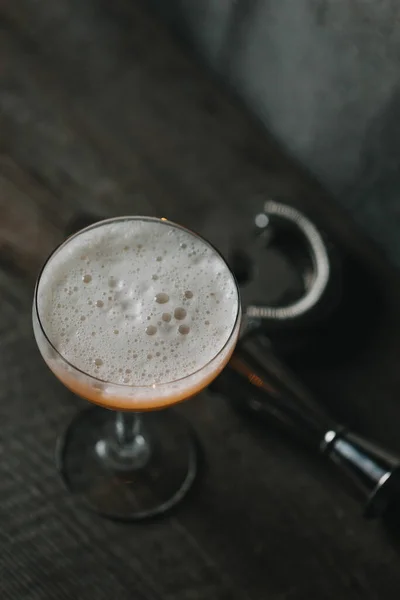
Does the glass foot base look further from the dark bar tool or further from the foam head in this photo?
the foam head

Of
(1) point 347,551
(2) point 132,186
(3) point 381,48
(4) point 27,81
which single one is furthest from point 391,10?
(1) point 347,551

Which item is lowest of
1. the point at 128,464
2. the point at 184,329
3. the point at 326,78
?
the point at 128,464

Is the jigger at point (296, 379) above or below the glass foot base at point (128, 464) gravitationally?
above

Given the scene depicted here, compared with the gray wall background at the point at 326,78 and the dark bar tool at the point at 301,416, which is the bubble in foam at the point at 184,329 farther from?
the gray wall background at the point at 326,78

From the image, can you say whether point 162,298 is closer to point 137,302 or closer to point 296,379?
point 137,302

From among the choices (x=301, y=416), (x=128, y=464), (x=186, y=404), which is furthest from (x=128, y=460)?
(x=301, y=416)

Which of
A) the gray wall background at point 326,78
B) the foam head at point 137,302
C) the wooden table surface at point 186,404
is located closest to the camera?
the foam head at point 137,302

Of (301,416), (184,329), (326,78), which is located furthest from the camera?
(326,78)

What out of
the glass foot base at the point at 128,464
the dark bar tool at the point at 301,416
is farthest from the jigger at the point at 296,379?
the glass foot base at the point at 128,464
